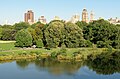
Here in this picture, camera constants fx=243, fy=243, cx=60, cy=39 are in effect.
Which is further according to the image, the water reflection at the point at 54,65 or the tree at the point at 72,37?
the tree at the point at 72,37

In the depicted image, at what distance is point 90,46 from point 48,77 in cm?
2121

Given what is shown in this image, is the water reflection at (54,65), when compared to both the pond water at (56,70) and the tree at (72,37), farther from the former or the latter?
the tree at (72,37)

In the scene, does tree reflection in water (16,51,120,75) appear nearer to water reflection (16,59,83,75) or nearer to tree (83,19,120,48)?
water reflection (16,59,83,75)

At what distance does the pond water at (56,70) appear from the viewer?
24344mm

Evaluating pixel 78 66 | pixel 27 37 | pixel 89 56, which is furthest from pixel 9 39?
pixel 78 66

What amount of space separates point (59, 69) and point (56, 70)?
627 mm

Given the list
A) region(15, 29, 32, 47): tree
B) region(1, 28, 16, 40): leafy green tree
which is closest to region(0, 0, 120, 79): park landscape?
region(15, 29, 32, 47): tree

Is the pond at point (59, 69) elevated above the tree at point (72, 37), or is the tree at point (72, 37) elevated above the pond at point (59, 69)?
the tree at point (72, 37)

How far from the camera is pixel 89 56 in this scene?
3634 cm

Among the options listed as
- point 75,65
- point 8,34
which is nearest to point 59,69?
point 75,65

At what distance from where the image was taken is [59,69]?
27.4 meters

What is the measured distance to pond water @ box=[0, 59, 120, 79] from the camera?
24.3 m

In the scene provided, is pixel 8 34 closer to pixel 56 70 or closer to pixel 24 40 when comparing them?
pixel 24 40

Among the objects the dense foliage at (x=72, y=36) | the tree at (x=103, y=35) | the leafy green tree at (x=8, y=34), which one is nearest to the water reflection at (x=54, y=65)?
the dense foliage at (x=72, y=36)
